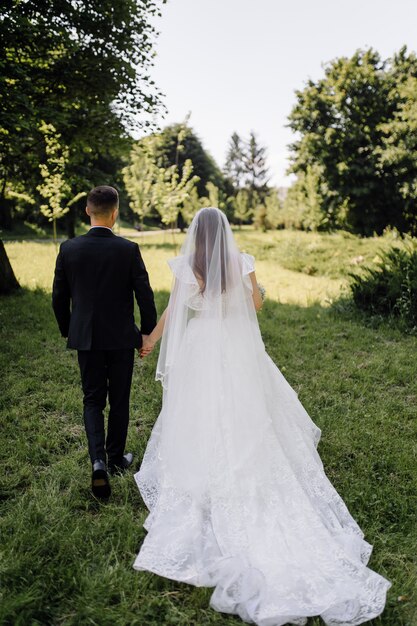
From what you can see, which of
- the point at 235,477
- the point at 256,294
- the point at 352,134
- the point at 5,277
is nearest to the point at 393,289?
the point at 256,294

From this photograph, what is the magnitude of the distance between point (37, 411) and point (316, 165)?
96.0 ft

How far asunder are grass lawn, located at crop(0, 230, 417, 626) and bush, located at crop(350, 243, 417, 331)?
0.67 metres

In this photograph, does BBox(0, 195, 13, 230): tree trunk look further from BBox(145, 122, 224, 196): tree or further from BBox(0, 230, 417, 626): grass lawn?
BBox(0, 230, 417, 626): grass lawn

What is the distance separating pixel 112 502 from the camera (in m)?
3.71

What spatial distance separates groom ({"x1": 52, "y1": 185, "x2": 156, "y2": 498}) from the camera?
11.9 ft

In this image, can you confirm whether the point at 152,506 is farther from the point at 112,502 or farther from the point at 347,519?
the point at 347,519

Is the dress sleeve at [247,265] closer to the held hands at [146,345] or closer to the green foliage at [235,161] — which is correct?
the held hands at [146,345]

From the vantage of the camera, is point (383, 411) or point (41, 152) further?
point (41, 152)

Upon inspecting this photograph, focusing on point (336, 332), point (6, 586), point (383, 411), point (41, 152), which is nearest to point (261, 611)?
point (6, 586)

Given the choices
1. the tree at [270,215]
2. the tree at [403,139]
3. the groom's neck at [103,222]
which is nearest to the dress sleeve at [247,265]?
the groom's neck at [103,222]

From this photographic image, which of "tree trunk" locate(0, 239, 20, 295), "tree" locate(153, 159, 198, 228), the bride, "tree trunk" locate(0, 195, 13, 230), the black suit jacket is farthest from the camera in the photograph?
"tree trunk" locate(0, 195, 13, 230)


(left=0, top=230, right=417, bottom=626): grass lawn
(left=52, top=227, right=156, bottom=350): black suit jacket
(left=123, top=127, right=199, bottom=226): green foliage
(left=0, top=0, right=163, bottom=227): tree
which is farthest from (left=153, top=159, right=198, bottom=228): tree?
(left=52, top=227, right=156, bottom=350): black suit jacket

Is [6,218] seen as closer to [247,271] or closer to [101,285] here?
[101,285]

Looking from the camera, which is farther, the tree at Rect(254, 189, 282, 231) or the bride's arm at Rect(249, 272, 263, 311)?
the tree at Rect(254, 189, 282, 231)
